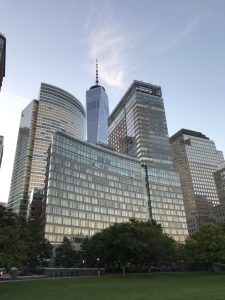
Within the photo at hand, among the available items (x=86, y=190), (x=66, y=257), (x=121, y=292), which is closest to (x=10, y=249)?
(x=121, y=292)

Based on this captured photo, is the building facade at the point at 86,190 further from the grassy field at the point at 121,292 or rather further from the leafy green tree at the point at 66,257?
the grassy field at the point at 121,292

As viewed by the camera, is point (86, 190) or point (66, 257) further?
point (86, 190)

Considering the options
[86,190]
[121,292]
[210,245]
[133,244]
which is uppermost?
[86,190]

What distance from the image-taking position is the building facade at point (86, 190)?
13800cm

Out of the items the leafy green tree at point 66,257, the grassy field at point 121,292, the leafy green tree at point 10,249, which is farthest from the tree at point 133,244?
the leafy green tree at point 66,257

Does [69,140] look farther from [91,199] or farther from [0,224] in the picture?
[0,224]

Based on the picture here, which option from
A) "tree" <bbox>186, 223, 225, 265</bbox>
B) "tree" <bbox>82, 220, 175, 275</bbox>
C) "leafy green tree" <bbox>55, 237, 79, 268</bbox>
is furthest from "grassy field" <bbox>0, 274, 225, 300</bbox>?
"leafy green tree" <bbox>55, 237, 79, 268</bbox>

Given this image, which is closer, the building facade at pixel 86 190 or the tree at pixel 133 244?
the tree at pixel 133 244

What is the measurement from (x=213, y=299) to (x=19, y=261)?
34315 millimetres

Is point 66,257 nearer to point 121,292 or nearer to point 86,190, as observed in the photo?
point 86,190

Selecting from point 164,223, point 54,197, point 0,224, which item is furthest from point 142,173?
point 0,224

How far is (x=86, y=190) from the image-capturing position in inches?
6058

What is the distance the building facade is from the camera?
453ft

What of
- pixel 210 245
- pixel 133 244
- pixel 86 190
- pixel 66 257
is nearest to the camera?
pixel 133 244
